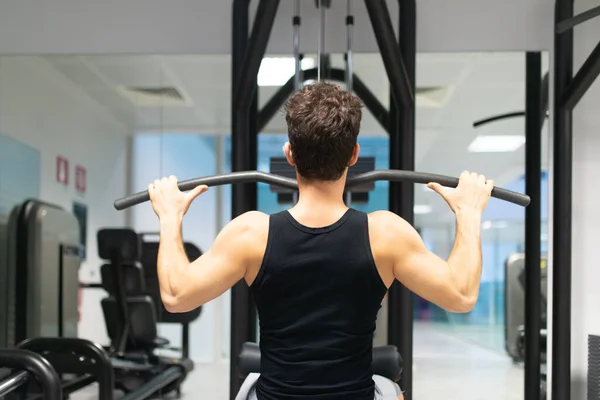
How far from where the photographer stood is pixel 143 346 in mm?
4199

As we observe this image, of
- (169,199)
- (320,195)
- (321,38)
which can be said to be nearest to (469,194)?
(320,195)

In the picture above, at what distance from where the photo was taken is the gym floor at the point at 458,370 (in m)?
3.15

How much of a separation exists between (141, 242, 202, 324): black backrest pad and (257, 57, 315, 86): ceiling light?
1.08 metres

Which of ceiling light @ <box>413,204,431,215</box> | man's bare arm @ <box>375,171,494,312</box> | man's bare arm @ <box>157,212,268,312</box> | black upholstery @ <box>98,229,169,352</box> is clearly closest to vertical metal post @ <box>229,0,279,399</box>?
ceiling light @ <box>413,204,431,215</box>

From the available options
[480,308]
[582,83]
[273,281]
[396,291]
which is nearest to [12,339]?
[396,291]

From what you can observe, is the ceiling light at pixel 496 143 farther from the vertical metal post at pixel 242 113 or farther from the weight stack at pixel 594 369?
the vertical metal post at pixel 242 113

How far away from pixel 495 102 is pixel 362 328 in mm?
2228

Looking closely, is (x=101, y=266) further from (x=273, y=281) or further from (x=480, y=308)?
(x=273, y=281)

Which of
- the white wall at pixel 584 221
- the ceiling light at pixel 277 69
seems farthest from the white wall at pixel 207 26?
the white wall at pixel 584 221

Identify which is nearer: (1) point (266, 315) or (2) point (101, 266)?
(1) point (266, 315)

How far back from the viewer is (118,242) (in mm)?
3879

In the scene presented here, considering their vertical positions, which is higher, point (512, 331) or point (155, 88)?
point (155, 88)


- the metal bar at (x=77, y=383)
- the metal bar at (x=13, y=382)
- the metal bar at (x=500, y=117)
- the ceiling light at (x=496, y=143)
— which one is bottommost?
the metal bar at (x=77, y=383)

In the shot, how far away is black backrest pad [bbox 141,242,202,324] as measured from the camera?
144 inches
